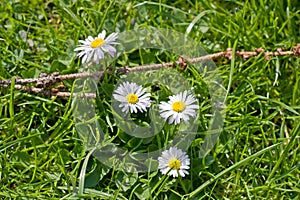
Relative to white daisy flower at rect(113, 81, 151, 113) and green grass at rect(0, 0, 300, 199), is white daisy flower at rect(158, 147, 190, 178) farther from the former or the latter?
white daisy flower at rect(113, 81, 151, 113)

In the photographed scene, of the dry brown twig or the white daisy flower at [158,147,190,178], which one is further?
the dry brown twig

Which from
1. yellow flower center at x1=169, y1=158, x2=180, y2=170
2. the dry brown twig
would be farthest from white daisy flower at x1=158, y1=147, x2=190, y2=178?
the dry brown twig

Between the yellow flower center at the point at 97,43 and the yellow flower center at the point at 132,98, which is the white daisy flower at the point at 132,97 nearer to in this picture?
the yellow flower center at the point at 132,98

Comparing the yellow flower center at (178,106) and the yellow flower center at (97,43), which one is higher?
the yellow flower center at (97,43)

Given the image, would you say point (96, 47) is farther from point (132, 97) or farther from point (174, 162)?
point (174, 162)

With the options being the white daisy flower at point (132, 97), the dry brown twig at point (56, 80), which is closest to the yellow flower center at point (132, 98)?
the white daisy flower at point (132, 97)

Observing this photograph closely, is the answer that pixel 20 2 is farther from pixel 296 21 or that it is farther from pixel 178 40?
pixel 296 21

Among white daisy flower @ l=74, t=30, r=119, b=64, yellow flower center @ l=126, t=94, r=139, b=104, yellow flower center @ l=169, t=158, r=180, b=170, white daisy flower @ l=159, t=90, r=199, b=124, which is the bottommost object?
yellow flower center @ l=169, t=158, r=180, b=170
